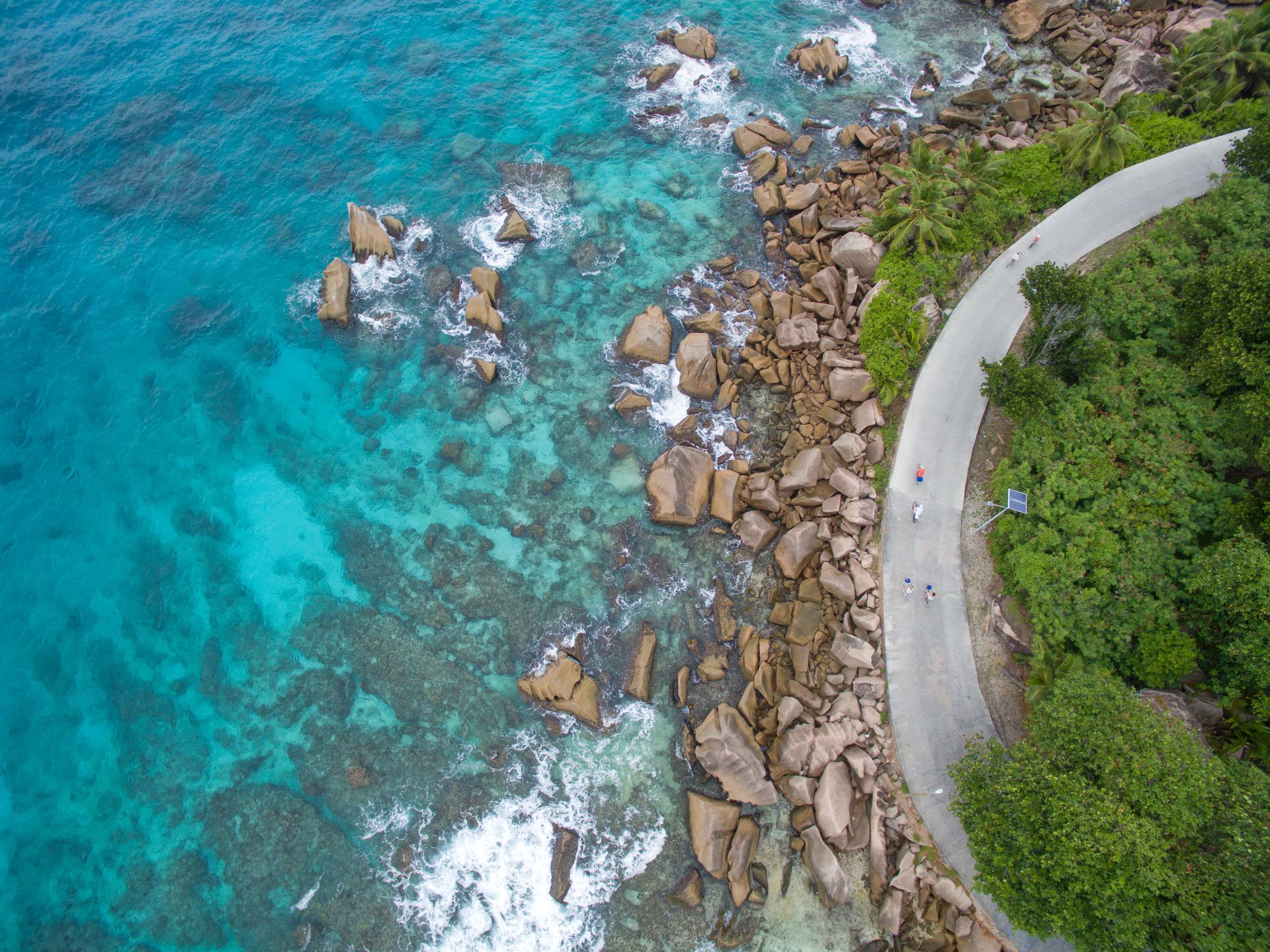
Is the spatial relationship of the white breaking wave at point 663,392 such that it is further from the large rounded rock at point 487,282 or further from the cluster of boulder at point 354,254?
the cluster of boulder at point 354,254

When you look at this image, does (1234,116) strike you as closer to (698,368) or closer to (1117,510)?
(1117,510)

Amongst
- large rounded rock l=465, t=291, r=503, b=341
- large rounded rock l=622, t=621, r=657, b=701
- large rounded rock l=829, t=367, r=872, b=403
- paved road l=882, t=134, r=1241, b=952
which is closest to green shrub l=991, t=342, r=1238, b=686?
paved road l=882, t=134, r=1241, b=952

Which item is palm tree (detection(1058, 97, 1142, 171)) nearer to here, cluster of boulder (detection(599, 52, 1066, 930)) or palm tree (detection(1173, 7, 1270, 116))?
cluster of boulder (detection(599, 52, 1066, 930))

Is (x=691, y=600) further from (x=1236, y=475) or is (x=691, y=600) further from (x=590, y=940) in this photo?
(x=1236, y=475)

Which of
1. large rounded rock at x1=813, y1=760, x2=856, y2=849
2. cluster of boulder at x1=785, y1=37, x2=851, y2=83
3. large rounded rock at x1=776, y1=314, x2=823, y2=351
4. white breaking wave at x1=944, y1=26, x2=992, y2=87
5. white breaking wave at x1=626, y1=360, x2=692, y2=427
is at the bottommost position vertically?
large rounded rock at x1=813, y1=760, x2=856, y2=849

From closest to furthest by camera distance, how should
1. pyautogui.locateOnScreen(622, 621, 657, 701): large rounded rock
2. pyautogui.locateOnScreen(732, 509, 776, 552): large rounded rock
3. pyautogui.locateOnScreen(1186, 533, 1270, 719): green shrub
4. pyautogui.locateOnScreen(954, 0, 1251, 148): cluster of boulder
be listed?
1. pyautogui.locateOnScreen(1186, 533, 1270, 719): green shrub
2. pyautogui.locateOnScreen(622, 621, 657, 701): large rounded rock
3. pyautogui.locateOnScreen(732, 509, 776, 552): large rounded rock
4. pyautogui.locateOnScreen(954, 0, 1251, 148): cluster of boulder

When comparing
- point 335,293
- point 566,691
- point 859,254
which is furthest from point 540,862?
point 859,254

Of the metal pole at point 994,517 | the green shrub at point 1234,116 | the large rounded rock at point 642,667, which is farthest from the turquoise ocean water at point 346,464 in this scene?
the green shrub at point 1234,116
